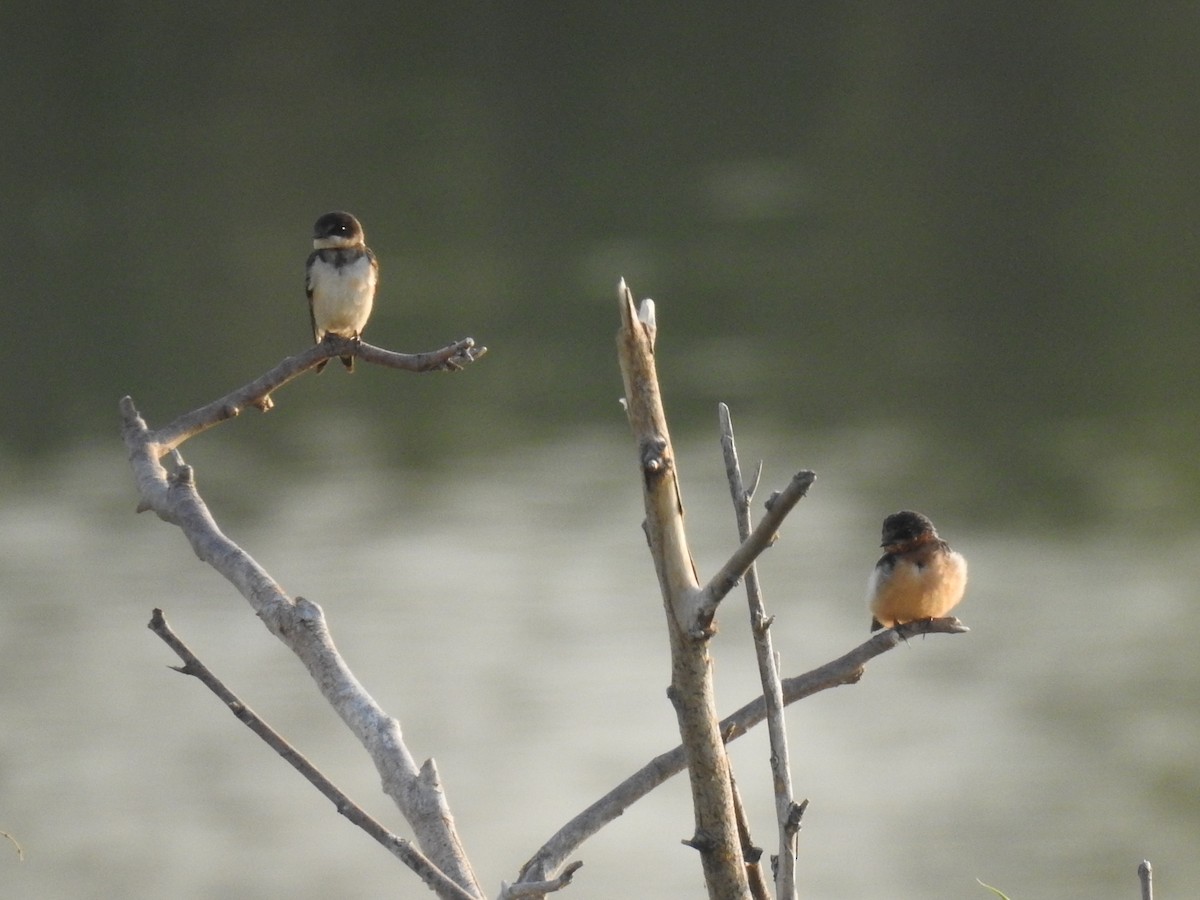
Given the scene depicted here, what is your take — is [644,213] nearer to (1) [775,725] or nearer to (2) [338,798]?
(1) [775,725]

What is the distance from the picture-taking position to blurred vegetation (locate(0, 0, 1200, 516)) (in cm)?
1543

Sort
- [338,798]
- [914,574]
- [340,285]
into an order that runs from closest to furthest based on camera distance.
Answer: [338,798] → [914,574] → [340,285]

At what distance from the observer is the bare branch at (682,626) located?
5.75ft

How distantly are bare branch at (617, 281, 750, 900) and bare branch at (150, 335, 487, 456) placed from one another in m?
1.69

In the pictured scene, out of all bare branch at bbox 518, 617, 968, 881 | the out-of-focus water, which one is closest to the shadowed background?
the out-of-focus water

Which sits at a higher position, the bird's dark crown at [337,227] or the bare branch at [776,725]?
the bird's dark crown at [337,227]

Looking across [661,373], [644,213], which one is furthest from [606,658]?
[644,213]

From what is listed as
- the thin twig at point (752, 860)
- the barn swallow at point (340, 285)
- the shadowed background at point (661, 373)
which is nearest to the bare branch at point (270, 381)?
the thin twig at point (752, 860)

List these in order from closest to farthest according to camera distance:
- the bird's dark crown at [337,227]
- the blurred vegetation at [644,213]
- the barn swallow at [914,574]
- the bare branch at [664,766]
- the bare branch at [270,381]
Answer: the bare branch at [664,766] → the bare branch at [270,381] → the barn swallow at [914,574] → the bird's dark crown at [337,227] → the blurred vegetation at [644,213]

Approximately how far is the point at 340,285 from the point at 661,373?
9791mm

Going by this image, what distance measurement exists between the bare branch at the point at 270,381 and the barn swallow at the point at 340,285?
2.28 meters

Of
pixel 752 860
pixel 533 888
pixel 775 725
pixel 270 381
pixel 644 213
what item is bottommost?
pixel 533 888

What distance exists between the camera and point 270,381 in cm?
370

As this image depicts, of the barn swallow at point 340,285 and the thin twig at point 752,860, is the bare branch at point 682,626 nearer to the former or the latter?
the thin twig at point 752,860
